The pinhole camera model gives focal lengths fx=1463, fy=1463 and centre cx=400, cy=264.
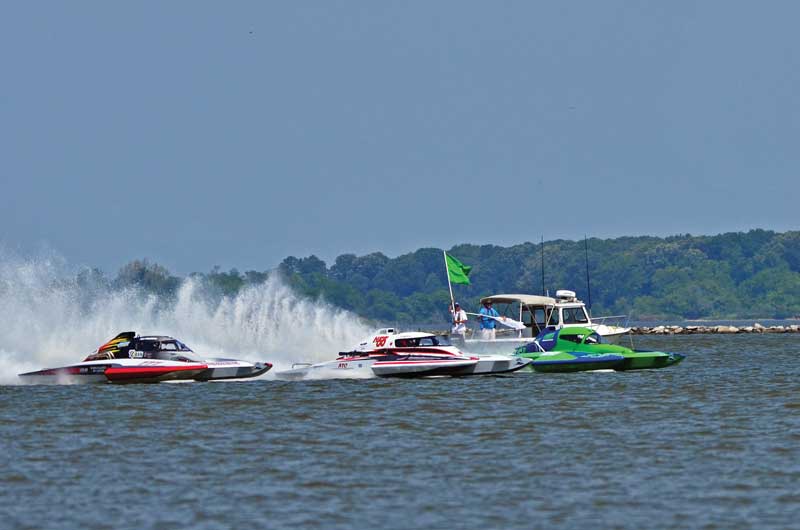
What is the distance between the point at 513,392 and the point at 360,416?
844 centimetres

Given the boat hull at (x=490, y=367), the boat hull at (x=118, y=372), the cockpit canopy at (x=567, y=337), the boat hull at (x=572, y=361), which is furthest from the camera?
the cockpit canopy at (x=567, y=337)

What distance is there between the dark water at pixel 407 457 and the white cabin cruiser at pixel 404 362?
3.36 meters

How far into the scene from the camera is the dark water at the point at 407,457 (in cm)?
2244

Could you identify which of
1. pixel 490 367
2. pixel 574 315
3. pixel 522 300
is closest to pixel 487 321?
pixel 522 300

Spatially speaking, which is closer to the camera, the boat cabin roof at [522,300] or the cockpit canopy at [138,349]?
the cockpit canopy at [138,349]

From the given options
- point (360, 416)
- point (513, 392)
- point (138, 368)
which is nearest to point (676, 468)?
point (360, 416)

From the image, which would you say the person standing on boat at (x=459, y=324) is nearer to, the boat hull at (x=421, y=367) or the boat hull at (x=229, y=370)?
the boat hull at (x=421, y=367)

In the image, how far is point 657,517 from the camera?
21.8 metres

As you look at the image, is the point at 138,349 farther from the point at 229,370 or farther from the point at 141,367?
the point at 229,370

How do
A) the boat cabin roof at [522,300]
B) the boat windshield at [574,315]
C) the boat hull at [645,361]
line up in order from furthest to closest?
the boat cabin roof at [522,300]
the boat windshield at [574,315]
the boat hull at [645,361]

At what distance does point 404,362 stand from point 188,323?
24663 millimetres

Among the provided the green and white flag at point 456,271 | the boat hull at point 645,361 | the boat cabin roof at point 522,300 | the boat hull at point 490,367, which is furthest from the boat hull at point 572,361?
the green and white flag at point 456,271

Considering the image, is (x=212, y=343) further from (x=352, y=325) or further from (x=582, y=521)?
(x=582, y=521)

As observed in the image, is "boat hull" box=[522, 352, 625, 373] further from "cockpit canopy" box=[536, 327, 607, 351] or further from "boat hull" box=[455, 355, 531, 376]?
"boat hull" box=[455, 355, 531, 376]
